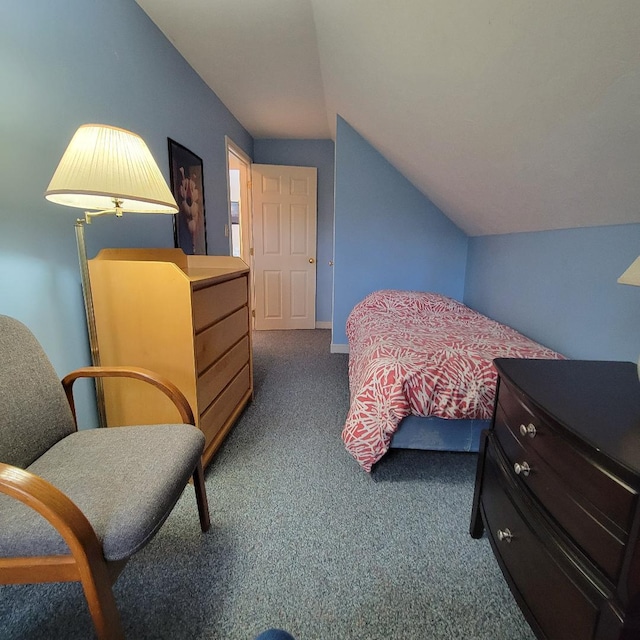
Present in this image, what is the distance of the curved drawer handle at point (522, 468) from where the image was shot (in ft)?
2.86

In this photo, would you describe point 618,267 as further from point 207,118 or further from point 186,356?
point 207,118

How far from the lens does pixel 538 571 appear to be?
80 cm

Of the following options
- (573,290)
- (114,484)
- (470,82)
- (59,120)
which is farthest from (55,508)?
(573,290)

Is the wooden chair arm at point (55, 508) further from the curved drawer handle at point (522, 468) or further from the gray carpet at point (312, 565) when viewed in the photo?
the curved drawer handle at point (522, 468)

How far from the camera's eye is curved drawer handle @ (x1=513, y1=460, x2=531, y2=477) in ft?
2.86

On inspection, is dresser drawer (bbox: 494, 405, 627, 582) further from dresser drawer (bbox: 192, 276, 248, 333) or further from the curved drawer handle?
dresser drawer (bbox: 192, 276, 248, 333)

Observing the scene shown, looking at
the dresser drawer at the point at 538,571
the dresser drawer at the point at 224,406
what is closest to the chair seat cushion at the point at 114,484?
the dresser drawer at the point at 224,406

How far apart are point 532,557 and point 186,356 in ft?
4.43

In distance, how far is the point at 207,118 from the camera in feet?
9.29

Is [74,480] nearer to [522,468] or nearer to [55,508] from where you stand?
[55,508]

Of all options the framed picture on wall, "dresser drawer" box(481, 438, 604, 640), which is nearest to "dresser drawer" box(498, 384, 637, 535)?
"dresser drawer" box(481, 438, 604, 640)

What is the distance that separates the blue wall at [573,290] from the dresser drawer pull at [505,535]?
0.88 meters

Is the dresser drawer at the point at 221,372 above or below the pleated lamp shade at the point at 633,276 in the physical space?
below

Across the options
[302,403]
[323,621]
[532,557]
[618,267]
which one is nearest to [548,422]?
[532,557]
